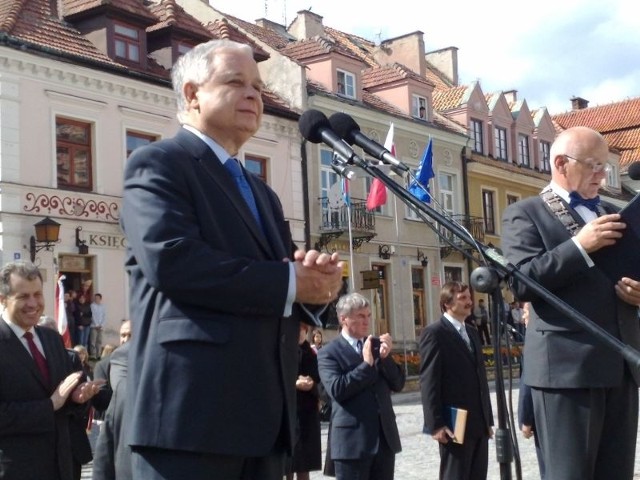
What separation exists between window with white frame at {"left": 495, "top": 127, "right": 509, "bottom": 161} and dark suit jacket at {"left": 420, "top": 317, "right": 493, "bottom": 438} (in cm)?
3038

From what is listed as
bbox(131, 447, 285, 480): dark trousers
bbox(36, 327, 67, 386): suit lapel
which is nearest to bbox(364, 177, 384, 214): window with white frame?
bbox(36, 327, 67, 386): suit lapel

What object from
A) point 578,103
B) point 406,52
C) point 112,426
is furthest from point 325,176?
point 578,103

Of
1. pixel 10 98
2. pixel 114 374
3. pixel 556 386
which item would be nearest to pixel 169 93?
pixel 10 98

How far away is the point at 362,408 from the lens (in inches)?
284

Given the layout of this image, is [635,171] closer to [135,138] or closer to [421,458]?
[421,458]

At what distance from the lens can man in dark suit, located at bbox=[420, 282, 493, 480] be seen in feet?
23.1

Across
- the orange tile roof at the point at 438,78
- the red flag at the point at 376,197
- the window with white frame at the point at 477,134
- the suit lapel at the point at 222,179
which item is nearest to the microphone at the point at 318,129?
the suit lapel at the point at 222,179

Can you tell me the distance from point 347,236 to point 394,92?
6417 mm

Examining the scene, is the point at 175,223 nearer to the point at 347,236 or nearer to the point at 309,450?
the point at 309,450

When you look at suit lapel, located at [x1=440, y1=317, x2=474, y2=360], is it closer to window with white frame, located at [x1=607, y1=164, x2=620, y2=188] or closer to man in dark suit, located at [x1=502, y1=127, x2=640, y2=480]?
man in dark suit, located at [x1=502, y1=127, x2=640, y2=480]

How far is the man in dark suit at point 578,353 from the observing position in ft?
13.2

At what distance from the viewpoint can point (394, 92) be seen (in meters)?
32.1

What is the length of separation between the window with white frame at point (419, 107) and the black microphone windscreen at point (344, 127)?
1106 inches

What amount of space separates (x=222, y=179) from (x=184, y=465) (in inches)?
34.5
